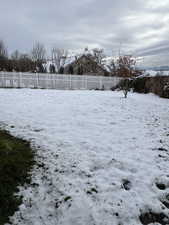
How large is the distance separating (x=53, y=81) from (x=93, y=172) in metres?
15.0

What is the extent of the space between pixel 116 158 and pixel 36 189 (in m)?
1.39

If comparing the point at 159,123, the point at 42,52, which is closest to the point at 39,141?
the point at 159,123

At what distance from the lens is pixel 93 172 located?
2.69 metres

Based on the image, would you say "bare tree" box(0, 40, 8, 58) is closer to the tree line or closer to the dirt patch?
the tree line

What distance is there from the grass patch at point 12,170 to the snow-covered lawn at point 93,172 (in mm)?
110

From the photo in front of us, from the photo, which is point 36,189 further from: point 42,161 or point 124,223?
point 124,223

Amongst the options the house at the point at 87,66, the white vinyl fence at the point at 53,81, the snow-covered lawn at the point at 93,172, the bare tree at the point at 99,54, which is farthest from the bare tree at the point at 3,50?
the snow-covered lawn at the point at 93,172

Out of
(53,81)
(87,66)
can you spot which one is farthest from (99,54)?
(53,81)

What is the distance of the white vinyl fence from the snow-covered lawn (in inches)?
473

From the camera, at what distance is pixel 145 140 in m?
4.04

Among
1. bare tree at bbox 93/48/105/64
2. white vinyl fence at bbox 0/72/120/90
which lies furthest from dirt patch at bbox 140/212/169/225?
bare tree at bbox 93/48/105/64

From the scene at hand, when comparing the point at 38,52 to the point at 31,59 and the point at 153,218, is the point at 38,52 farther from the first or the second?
the point at 153,218

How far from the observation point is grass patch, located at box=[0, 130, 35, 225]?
6.64 feet

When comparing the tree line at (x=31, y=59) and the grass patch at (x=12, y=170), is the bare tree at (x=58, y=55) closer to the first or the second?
the tree line at (x=31, y=59)
